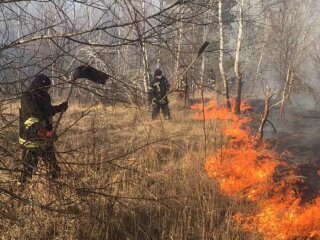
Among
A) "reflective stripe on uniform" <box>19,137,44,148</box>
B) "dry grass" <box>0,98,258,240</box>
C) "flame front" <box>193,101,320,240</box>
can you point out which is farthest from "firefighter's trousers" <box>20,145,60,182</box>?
"flame front" <box>193,101,320,240</box>

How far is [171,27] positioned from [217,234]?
2.78 meters

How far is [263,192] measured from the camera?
20.2 feet

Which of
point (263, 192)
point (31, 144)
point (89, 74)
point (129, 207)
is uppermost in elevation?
point (89, 74)

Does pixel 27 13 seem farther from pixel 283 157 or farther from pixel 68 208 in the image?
pixel 283 157

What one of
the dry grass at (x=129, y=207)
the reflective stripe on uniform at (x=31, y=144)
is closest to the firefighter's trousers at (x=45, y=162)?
the reflective stripe on uniform at (x=31, y=144)

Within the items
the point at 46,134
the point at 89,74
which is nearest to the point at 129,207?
the point at 46,134

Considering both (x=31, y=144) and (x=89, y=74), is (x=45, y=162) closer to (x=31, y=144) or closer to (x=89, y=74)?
(x=31, y=144)

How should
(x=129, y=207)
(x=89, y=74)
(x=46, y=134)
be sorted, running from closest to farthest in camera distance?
(x=89, y=74)
(x=46, y=134)
(x=129, y=207)

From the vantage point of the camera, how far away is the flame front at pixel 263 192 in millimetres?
5145

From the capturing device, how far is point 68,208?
475 cm

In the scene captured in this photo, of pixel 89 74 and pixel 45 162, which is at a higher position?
pixel 89 74

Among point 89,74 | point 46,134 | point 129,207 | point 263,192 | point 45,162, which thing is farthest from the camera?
point 263,192

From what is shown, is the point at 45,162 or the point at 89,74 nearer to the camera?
the point at 45,162

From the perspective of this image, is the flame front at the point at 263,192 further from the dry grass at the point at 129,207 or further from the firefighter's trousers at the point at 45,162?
the firefighter's trousers at the point at 45,162
